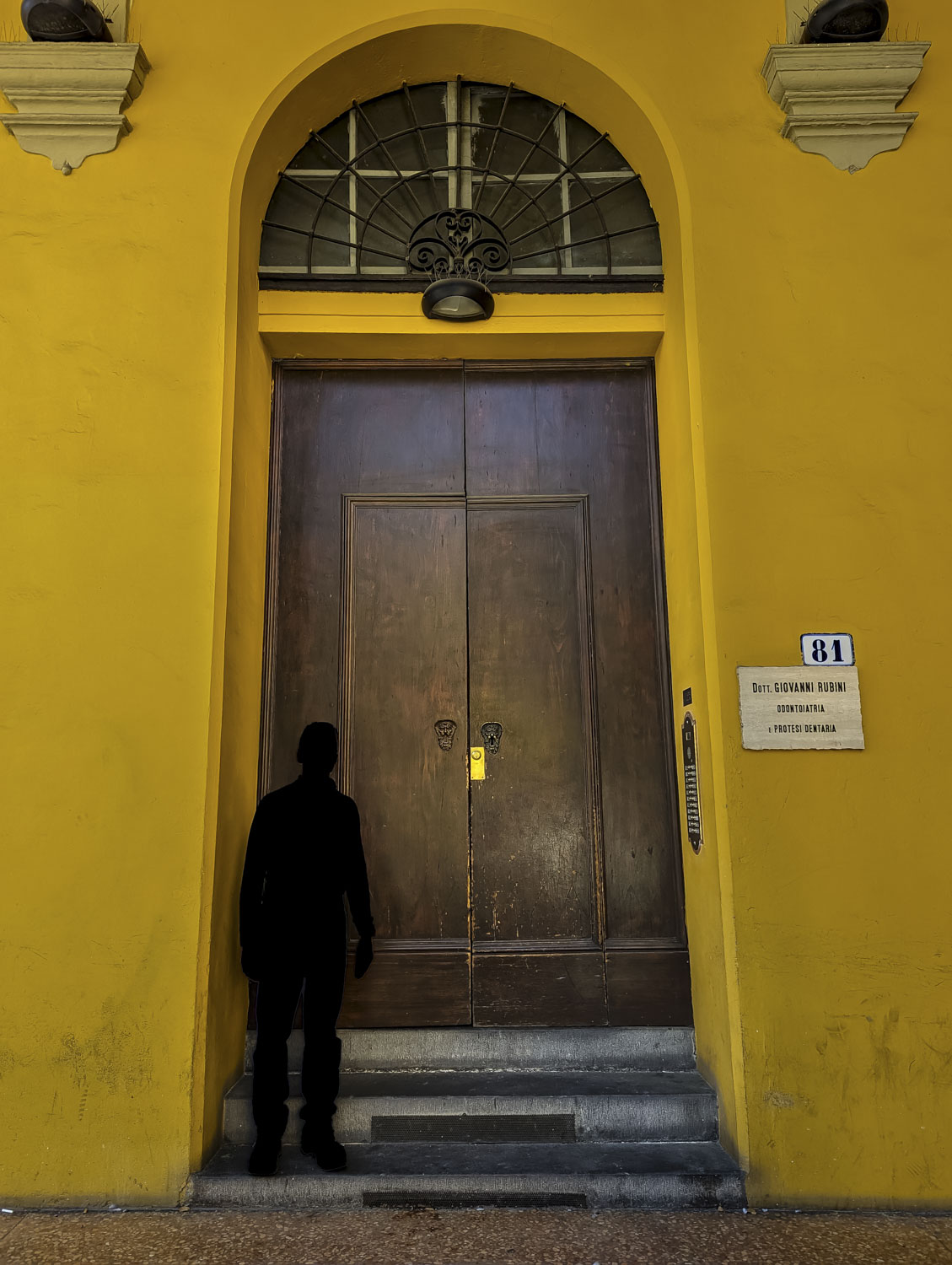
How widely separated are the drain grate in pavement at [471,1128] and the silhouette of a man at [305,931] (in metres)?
0.24

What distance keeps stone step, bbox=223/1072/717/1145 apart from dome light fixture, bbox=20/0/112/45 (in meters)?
4.59

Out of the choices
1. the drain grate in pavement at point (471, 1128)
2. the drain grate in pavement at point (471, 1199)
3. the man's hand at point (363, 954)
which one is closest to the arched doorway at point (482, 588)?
the man's hand at point (363, 954)

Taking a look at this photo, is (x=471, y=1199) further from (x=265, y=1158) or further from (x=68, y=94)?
(x=68, y=94)

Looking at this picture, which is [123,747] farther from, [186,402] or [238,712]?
[186,402]

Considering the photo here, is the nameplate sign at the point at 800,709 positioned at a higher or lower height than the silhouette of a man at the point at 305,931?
higher

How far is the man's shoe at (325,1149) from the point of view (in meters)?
3.34

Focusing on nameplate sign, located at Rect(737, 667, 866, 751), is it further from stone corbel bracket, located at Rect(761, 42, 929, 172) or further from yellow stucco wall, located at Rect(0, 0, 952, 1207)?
stone corbel bracket, located at Rect(761, 42, 929, 172)

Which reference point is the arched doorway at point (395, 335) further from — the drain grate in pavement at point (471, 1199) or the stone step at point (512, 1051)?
the drain grate in pavement at point (471, 1199)

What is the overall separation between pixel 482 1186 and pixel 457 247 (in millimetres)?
4060

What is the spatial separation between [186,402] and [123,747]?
1472 millimetres

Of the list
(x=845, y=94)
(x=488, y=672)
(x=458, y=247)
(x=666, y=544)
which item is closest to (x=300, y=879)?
(x=488, y=672)

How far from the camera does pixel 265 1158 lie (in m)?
3.35

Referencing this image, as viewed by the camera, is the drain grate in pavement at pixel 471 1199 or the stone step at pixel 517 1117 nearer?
the drain grate in pavement at pixel 471 1199

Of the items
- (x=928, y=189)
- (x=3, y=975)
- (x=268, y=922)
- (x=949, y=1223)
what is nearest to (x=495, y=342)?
(x=928, y=189)
